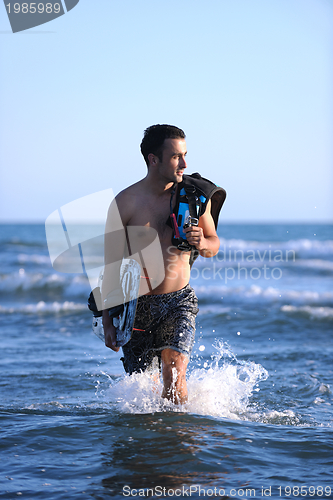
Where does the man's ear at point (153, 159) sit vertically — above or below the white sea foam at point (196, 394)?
above

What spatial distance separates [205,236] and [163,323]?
73 cm

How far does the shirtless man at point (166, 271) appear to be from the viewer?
3.66m

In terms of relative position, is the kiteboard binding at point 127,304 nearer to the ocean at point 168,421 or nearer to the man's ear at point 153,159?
the ocean at point 168,421

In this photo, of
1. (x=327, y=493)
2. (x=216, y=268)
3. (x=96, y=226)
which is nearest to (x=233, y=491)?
(x=327, y=493)

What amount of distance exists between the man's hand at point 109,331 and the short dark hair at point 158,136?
1234 millimetres

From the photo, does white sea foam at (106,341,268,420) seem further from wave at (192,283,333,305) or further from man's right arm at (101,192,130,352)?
wave at (192,283,333,305)

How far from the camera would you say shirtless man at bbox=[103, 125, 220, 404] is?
366 cm

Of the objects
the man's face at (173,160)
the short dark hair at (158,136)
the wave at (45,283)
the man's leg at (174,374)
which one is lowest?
the wave at (45,283)

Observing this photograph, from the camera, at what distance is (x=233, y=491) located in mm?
2842

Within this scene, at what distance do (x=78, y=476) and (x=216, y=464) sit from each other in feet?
2.75

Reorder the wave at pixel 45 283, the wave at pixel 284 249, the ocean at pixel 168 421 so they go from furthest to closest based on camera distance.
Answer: the wave at pixel 284 249, the wave at pixel 45 283, the ocean at pixel 168 421

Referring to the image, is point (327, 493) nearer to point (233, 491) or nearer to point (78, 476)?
point (233, 491)

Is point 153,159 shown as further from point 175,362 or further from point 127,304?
point 175,362

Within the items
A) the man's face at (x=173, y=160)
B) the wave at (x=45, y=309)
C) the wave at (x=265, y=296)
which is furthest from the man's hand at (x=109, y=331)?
the wave at (x=265, y=296)
